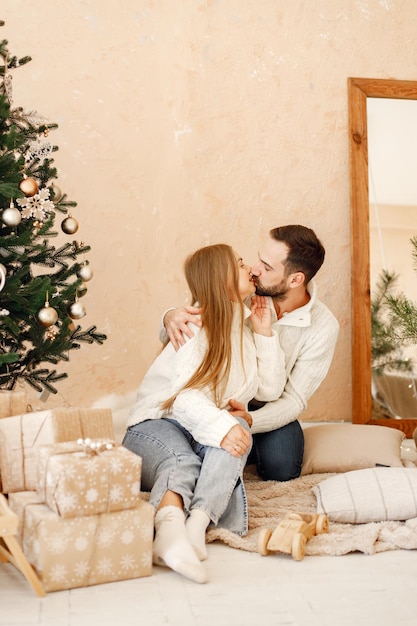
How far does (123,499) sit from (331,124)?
2950 mm

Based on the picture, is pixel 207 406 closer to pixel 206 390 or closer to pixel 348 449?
pixel 206 390

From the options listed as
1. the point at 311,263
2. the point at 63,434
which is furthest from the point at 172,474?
the point at 311,263

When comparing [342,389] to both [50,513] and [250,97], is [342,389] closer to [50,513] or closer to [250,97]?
[250,97]

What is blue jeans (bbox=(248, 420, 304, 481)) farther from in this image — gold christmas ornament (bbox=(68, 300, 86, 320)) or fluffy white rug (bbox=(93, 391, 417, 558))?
gold christmas ornament (bbox=(68, 300, 86, 320))

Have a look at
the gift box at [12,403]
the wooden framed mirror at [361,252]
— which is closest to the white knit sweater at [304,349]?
the gift box at [12,403]

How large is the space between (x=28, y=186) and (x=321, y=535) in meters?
1.45

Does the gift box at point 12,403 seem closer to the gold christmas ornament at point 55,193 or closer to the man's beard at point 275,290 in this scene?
the gold christmas ornament at point 55,193

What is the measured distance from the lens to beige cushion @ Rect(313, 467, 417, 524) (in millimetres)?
2545

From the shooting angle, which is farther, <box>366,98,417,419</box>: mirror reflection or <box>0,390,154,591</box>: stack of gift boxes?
<box>366,98,417,419</box>: mirror reflection

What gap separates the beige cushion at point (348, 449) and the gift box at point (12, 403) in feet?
3.91

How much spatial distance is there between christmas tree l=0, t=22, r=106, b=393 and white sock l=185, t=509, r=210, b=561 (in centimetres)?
75

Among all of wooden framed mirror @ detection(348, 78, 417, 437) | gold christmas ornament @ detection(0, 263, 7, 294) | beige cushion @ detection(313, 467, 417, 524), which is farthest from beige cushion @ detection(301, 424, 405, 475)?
gold christmas ornament @ detection(0, 263, 7, 294)

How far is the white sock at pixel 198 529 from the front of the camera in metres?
2.23

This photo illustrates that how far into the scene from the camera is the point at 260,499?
9.29 feet
